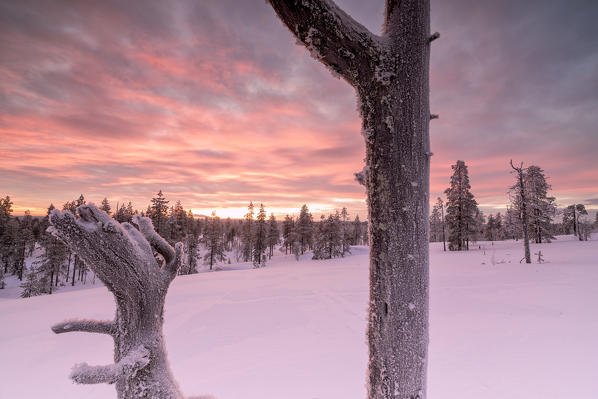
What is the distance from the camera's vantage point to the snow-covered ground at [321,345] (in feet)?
14.4

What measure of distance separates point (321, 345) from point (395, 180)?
601cm

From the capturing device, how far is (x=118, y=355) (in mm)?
2008

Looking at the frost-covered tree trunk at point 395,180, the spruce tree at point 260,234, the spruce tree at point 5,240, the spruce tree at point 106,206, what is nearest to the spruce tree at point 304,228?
the spruce tree at point 260,234

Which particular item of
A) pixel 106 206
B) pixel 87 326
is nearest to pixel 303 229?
pixel 106 206

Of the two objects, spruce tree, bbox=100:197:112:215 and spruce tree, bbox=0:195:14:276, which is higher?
spruce tree, bbox=100:197:112:215

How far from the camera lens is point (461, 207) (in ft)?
108

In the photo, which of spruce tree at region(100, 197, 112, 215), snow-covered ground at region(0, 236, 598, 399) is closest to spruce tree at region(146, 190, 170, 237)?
snow-covered ground at region(0, 236, 598, 399)

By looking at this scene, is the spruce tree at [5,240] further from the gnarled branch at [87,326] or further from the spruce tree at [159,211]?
A: the gnarled branch at [87,326]

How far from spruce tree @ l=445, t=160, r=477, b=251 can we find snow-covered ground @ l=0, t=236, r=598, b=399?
24.1 m

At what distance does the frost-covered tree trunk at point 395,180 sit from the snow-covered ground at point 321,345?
3764 mm

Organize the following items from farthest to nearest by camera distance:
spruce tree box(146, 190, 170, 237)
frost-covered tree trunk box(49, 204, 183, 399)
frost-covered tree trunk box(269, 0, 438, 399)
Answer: spruce tree box(146, 190, 170, 237)
frost-covered tree trunk box(49, 204, 183, 399)
frost-covered tree trunk box(269, 0, 438, 399)

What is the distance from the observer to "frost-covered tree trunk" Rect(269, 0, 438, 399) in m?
1.48

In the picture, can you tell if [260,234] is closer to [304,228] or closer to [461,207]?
[304,228]

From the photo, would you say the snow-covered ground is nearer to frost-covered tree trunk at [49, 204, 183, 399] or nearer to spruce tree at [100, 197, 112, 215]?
frost-covered tree trunk at [49, 204, 183, 399]
